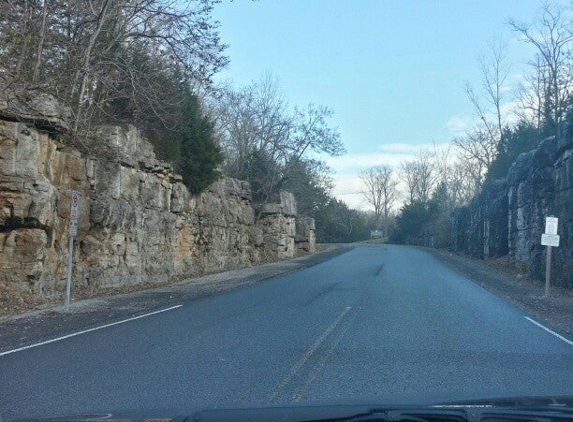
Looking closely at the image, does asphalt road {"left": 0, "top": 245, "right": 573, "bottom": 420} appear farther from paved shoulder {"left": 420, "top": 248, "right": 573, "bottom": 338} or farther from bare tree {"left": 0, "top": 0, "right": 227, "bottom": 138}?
bare tree {"left": 0, "top": 0, "right": 227, "bottom": 138}

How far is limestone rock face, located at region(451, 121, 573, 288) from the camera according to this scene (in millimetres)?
22625

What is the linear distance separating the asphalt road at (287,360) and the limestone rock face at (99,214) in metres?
5.18

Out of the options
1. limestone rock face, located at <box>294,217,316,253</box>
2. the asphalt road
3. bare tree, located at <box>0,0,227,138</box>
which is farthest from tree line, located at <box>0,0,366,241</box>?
limestone rock face, located at <box>294,217,316,253</box>

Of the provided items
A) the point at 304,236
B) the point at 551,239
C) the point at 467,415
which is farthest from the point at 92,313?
the point at 304,236

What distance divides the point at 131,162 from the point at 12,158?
6.94 metres

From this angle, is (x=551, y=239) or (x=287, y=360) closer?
(x=287, y=360)

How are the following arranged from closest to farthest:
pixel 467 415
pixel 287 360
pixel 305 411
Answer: pixel 467 415 < pixel 305 411 < pixel 287 360

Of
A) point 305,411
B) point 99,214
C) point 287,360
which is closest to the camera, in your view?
point 305,411

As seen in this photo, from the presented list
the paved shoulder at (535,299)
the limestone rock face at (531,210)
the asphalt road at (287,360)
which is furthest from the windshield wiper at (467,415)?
the limestone rock face at (531,210)

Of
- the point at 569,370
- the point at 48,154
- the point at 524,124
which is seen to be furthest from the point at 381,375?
the point at 524,124

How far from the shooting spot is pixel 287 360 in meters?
9.19

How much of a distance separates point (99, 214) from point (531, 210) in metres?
19.8

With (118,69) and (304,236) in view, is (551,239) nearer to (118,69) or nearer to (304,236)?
(118,69)

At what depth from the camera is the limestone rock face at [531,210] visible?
22625 millimetres
